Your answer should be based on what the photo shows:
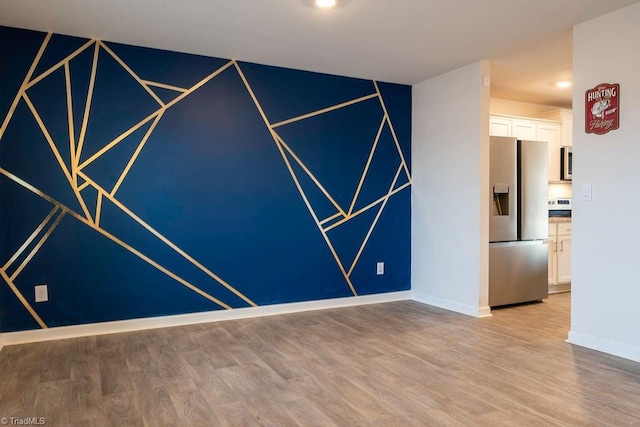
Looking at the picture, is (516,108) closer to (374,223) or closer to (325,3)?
(374,223)

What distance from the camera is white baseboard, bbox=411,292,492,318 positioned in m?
4.29

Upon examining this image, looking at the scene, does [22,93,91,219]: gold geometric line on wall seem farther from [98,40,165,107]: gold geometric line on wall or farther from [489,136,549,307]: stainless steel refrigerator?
[489,136,549,307]: stainless steel refrigerator

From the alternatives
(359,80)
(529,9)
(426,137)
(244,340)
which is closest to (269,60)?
(359,80)

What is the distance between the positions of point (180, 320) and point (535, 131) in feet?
15.3

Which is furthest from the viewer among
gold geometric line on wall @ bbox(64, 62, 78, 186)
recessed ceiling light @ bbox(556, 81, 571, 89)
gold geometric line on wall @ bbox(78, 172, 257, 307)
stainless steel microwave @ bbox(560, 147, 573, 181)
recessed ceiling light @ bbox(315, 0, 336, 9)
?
stainless steel microwave @ bbox(560, 147, 573, 181)

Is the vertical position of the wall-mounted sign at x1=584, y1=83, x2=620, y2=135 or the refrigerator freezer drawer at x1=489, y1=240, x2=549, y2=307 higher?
the wall-mounted sign at x1=584, y1=83, x2=620, y2=135

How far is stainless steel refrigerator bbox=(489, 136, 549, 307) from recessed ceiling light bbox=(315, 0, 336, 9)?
2.34 m

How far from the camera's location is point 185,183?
4027mm

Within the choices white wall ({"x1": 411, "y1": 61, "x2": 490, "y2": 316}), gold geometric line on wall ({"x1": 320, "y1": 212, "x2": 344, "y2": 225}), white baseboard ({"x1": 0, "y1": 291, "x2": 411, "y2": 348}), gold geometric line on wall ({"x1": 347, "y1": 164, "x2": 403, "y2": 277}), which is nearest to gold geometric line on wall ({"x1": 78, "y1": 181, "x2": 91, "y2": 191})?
white baseboard ({"x1": 0, "y1": 291, "x2": 411, "y2": 348})

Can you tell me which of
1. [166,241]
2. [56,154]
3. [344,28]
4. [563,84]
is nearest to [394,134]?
[344,28]

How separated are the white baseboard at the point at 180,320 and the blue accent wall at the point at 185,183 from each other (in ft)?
0.21

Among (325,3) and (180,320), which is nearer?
(325,3)

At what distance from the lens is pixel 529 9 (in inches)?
121

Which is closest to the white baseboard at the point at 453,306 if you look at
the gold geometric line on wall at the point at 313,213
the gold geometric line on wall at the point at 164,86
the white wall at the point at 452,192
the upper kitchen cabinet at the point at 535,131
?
the white wall at the point at 452,192
